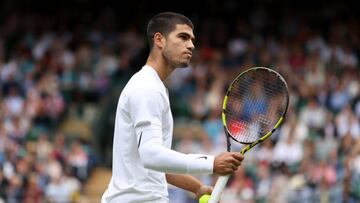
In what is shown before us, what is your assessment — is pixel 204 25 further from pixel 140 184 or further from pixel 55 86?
pixel 140 184

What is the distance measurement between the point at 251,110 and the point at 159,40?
1200 mm

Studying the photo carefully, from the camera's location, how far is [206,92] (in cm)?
1645

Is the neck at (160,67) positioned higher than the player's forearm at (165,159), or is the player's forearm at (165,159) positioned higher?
the neck at (160,67)

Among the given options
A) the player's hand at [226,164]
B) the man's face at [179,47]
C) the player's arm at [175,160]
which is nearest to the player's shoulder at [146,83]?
the man's face at [179,47]

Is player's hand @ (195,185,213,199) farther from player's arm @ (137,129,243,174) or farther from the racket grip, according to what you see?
player's arm @ (137,129,243,174)

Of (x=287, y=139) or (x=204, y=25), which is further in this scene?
(x=204, y=25)

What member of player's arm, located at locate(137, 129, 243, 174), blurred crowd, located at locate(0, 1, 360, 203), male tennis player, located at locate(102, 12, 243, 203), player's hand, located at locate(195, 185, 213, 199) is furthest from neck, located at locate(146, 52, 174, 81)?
blurred crowd, located at locate(0, 1, 360, 203)

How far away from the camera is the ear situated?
6.18 m

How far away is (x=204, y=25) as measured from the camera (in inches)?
760

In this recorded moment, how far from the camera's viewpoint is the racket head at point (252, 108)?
21.1 feet

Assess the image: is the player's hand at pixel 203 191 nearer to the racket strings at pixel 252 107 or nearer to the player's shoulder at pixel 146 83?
the racket strings at pixel 252 107

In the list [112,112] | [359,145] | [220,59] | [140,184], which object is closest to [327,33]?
[220,59]

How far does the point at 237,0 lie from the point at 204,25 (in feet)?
3.21

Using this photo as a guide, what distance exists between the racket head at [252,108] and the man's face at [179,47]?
53cm
